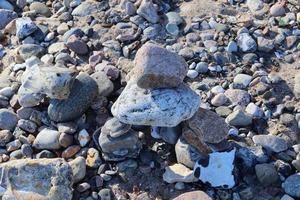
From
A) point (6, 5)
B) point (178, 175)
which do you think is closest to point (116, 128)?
point (178, 175)

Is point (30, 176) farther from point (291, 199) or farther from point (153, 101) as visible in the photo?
point (291, 199)

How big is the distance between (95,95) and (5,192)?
1.78 ft

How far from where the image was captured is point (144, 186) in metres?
2.38

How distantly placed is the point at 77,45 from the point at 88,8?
30 cm

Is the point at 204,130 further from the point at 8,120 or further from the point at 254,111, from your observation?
the point at 8,120

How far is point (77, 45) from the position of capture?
9.48ft

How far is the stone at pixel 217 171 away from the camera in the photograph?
92.1 inches

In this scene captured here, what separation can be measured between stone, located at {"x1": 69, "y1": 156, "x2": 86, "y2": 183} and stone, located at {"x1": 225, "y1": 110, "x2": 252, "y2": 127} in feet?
1.97

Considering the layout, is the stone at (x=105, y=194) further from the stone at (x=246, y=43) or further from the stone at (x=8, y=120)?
the stone at (x=246, y=43)

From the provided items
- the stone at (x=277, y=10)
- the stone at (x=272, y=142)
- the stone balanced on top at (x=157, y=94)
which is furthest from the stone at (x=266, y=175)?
the stone at (x=277, y=10)

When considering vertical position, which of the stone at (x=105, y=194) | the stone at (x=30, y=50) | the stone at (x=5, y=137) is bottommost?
the stone at (x=105, y=194)

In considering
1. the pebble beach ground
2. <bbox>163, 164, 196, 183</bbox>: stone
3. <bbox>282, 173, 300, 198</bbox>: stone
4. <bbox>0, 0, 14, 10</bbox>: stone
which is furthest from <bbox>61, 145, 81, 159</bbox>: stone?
<bbox>0, 0, 14, 10</bbox>: stone

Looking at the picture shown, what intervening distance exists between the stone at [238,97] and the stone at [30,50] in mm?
901

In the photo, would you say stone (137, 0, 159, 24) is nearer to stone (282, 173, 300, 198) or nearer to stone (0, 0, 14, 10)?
stone (0, 0, 14, 10)
